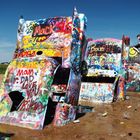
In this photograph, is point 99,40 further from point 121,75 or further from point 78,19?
point 78,19

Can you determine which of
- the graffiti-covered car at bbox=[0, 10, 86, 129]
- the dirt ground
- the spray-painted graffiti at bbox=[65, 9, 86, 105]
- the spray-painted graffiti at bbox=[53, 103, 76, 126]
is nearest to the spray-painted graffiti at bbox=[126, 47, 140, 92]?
the dirt ground

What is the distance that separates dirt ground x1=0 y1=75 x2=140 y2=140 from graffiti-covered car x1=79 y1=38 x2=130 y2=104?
12.2ft

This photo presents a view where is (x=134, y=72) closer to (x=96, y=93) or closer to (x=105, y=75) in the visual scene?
(x=105, y=75)

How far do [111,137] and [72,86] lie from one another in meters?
2.33

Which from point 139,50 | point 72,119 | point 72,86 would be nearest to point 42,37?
point 72,86

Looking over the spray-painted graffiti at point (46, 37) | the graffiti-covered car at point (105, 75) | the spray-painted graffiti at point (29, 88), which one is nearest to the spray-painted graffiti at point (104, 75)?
the graffiti-covered car at point (105, 75)

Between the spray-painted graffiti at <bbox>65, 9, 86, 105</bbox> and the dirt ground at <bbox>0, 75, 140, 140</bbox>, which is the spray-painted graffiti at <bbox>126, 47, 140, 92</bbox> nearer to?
the dirt ground at <bbox>0, 75, 140, 140</bbox>

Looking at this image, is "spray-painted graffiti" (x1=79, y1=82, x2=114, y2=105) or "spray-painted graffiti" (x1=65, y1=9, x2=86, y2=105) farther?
"spray-painted graffiti" (x1=79, y1=82, x2=114, y2=105)

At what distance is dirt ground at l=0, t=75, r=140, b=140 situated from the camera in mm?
7383

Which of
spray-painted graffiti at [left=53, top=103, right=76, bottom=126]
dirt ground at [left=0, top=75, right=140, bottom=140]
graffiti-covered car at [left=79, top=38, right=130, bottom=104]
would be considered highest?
graffiti-covered car at [left=79, top=38, right=130, bottom=104]

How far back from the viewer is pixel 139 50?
20625mm

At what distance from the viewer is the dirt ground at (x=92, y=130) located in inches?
291

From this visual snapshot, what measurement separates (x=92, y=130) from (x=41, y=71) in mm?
2354

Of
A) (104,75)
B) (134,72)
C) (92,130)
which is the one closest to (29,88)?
(92,130)
